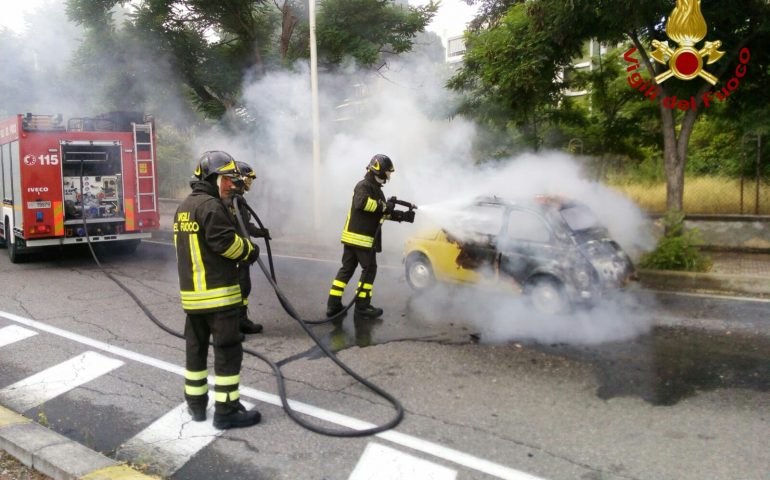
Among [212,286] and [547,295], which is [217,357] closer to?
[212,286]

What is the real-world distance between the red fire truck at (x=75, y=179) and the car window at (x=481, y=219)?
254 inches

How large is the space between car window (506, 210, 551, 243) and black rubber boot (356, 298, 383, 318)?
1.71 m

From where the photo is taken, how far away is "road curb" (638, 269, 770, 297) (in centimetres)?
783

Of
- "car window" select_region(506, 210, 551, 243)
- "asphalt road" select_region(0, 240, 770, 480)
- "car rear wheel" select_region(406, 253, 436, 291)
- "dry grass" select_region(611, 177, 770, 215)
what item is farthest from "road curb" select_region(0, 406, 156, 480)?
"dry grass" select_region(611, 177, 770, 215)

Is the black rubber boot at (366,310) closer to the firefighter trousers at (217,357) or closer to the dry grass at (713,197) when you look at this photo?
the firefighter trousers at (217,357)

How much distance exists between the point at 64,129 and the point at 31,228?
5.92ft

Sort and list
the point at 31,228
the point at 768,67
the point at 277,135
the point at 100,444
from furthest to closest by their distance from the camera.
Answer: the point at 277,135 → the point at 31,228 → the point at 768,67 → the point at 100,444

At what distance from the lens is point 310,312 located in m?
7.35

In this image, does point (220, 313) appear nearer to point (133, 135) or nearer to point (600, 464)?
point (600, 464)

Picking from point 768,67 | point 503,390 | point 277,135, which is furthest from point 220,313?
point 277,135

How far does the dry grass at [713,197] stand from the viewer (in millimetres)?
11109

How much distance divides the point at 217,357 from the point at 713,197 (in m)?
10.5

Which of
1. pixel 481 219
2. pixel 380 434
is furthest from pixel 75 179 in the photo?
pixel 380 434

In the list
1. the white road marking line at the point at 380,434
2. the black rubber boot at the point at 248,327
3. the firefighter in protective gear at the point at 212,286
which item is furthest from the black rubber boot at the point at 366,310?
the firefighter in protective gear at the point at 212,286
